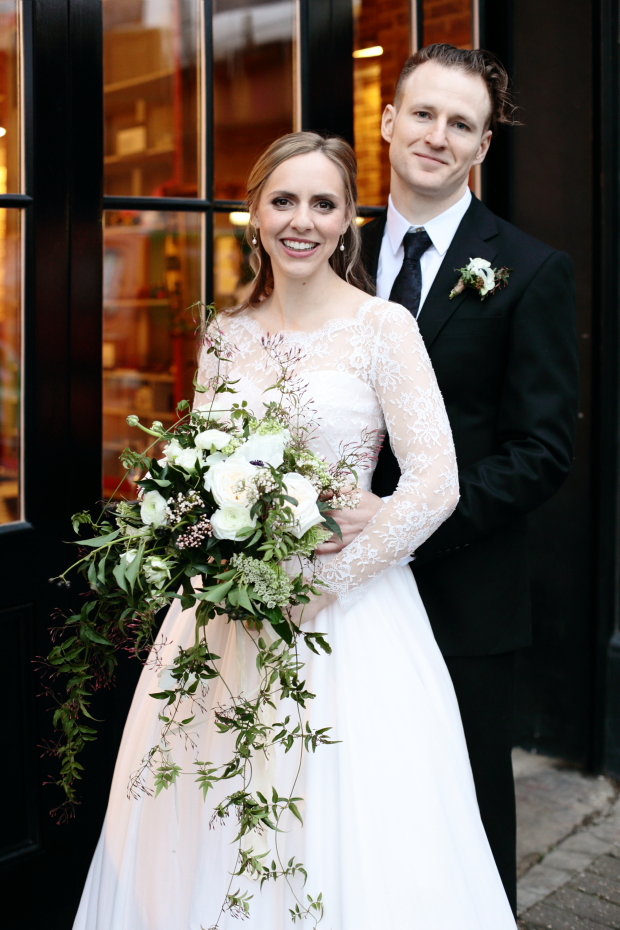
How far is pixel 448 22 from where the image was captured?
11.7ft

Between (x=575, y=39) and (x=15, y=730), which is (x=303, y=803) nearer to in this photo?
(x=15, y=730)

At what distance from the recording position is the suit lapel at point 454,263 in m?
2.49

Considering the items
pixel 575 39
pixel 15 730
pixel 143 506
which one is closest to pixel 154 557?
pixel 143 506

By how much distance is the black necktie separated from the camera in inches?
101

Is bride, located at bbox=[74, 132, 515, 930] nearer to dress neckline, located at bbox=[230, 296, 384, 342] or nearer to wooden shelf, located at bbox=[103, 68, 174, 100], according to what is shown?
dress neckline, located at bbox=[230, 296, 384, 342]

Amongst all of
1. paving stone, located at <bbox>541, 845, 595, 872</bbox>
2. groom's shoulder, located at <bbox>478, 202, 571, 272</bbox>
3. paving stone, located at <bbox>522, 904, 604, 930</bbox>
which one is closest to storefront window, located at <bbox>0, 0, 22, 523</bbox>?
groom's shoulder, located at <bbox>478, 202, 571, 272</bbox>

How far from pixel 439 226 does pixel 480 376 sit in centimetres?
44

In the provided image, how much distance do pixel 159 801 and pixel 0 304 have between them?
4.40 ft

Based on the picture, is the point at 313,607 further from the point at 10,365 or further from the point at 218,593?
the point at 10,365

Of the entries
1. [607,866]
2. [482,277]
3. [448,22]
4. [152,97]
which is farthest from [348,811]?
[448,22]

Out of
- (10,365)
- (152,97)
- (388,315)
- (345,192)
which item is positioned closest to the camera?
(388,315)

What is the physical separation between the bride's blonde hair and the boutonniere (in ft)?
0.84

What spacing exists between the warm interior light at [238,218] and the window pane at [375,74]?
1.81 feet

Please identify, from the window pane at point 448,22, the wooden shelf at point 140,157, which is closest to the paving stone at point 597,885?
the wooden shelf at point 140,157
